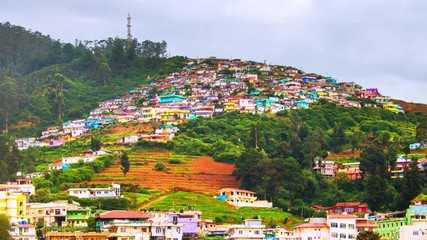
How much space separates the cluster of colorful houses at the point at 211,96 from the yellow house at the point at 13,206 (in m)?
28.5

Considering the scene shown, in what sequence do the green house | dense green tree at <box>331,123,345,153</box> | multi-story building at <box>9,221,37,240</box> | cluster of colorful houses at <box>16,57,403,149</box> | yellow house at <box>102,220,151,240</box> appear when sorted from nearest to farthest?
multi-story building at <box>9,221,37,240</box>
yellow house at <box>102,220,151,240</box>
the green house
dense green tree at <box>331,123,345,153</box>
cluster of colorful houses at <box>16,57,403,149</box>

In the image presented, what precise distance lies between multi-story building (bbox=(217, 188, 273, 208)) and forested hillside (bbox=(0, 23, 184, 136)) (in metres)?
33.2

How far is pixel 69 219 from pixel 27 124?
144 ft

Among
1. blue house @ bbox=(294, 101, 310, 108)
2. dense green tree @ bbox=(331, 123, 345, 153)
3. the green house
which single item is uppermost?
blue house @ bbox=(294, 101, 310, 108)

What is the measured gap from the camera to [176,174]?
8162 cm

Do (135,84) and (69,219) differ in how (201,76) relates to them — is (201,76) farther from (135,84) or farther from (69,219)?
(69,219)

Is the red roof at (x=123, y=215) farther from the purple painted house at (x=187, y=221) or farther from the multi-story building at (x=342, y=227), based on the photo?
the multi-story building at (x=342, y=227)

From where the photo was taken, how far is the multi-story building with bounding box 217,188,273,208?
249ft

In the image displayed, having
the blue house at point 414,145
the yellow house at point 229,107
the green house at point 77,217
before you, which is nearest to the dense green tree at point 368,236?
the green house at point 77,217

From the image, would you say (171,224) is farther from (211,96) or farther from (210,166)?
(211,96)

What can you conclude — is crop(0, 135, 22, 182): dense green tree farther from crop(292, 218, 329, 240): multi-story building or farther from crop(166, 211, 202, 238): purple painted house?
crop(292, 218, 329, 240): multi-story building

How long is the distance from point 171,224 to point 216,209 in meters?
12.2

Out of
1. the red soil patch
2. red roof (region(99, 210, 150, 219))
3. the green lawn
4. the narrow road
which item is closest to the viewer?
red roof (region(99, 210, 150, 219))

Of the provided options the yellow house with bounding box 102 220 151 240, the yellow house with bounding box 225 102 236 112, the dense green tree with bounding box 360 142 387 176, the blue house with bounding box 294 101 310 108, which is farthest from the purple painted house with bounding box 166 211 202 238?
the blue house with bounding box 294 101 310 108
